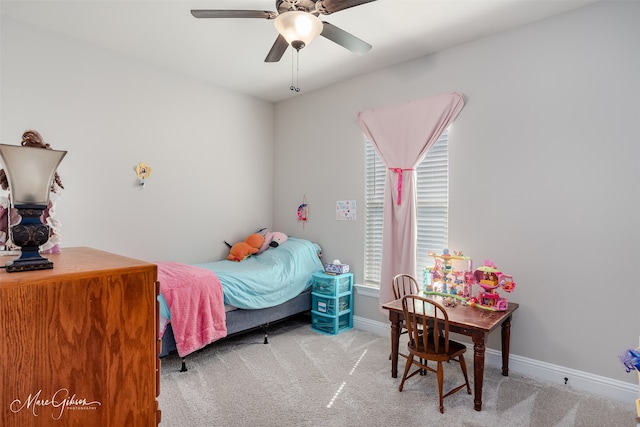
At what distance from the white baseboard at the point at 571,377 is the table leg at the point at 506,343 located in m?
0.14

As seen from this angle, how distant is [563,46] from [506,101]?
502 mm

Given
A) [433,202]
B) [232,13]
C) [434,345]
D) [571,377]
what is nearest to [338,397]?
[434,345]

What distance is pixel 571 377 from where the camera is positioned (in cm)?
245

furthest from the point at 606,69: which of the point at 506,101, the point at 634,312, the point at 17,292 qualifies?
the point at 17,292

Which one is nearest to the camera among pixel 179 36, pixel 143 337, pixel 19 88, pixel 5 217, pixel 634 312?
pixel 143 337

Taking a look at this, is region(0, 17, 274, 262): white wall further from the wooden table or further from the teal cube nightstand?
the wooden table

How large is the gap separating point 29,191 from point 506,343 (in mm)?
2961

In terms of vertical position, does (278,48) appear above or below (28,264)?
above

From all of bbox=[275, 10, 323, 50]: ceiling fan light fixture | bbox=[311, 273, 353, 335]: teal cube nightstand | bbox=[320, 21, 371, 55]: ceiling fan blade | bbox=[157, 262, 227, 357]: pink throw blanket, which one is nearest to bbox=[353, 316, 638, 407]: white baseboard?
bbox=[311, 273, 353, 335]: teal cube nightstand

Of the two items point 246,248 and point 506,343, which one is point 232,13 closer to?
point 246,248

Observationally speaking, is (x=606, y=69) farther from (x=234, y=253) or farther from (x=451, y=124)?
(x=234, y=253)

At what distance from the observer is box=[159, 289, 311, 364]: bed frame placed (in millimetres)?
2637

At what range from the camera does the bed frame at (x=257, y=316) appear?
264 cm

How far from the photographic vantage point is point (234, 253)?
3971mm
